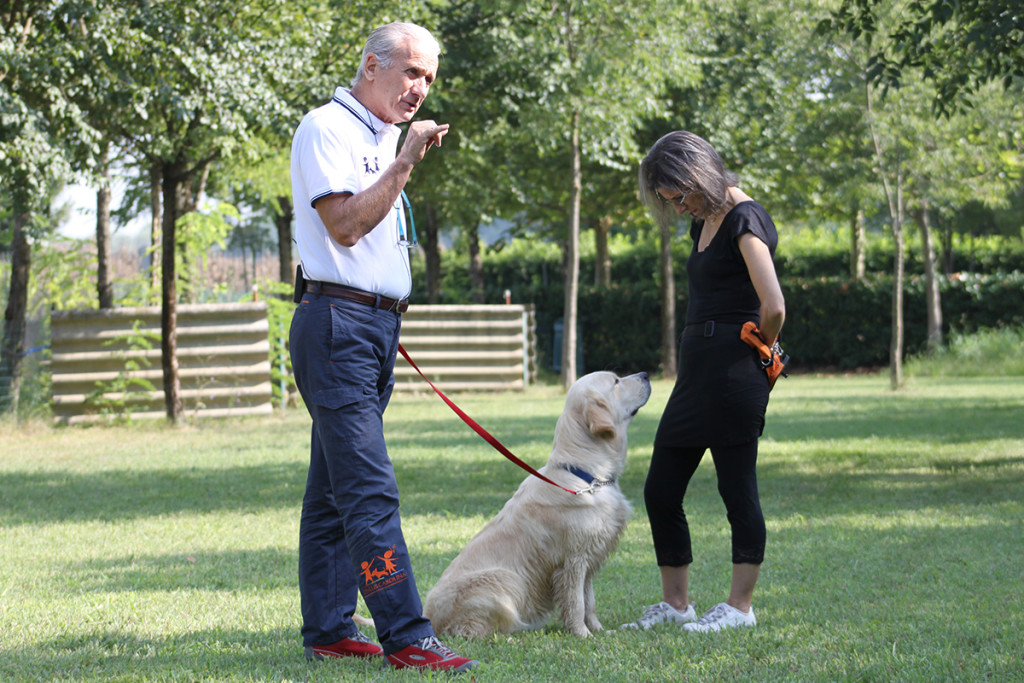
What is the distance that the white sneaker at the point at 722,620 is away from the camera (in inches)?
154

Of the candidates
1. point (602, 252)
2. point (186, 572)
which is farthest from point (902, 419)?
point (602, 252)

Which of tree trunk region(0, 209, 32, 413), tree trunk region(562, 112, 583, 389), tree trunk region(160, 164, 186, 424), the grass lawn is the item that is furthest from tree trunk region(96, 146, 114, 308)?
tree trunk region(562, 112, 583, 389)

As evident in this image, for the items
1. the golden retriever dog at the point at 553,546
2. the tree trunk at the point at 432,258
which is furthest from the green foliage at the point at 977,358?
the golden retriever dog at the point at 553,546

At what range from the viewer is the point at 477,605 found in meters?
3.83

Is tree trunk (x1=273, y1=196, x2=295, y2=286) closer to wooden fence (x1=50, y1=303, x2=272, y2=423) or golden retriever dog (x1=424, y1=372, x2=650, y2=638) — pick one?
wooden fence (x1=50, y1=303, x2=272, y2=423)

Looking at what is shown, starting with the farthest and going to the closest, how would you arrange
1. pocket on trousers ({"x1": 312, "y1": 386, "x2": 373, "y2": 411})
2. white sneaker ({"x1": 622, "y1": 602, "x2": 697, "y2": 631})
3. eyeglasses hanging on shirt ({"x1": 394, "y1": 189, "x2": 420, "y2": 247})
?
white sneaker ({"x1": 622, "y1": 602, "x2": 697, "y2": 631}) → eyeglasses hanging on shirt ({"x1": 394, "y1": 189, "x2": 420, "y2": 247}) → pocket on trousers ({"x1": 312, "y1": 386, "x2": 373, "y2": 411})

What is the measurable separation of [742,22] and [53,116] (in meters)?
15.7

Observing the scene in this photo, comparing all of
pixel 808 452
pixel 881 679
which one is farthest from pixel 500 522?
pixel 808 452

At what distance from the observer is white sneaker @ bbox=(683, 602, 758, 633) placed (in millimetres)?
3908

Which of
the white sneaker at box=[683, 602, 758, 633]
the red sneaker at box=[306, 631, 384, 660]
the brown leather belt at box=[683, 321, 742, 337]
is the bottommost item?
the white sneaker at box=[683, 602, 758, 633]

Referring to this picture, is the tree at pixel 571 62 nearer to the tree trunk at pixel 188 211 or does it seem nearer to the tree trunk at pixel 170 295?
the tree trunk at pixel 188 211

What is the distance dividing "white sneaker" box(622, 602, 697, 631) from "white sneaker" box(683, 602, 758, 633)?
0.17 metres

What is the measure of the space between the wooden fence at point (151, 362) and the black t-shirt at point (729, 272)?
10503 mm

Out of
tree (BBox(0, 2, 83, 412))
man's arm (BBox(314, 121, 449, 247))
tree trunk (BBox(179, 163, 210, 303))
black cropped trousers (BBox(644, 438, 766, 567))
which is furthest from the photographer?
tree trunk (BBox(179, 163, 210, 303))
